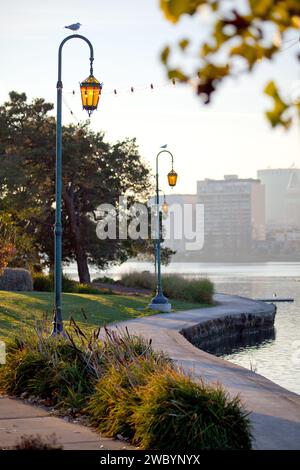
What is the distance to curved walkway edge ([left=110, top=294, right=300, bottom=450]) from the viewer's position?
30.5 feet

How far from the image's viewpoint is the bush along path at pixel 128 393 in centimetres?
841

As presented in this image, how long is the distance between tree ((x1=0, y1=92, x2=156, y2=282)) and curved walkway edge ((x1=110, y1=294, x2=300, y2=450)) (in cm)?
2138

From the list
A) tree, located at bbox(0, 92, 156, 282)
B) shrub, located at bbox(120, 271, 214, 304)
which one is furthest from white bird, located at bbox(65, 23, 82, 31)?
tree, located at bbox(0, 92, 156, 282)

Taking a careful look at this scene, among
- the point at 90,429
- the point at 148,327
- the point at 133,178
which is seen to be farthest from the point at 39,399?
the point at 133,178

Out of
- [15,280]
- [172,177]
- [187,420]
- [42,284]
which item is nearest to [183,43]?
[187,420]

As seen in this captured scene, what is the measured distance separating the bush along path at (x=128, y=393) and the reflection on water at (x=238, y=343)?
14.7 meters

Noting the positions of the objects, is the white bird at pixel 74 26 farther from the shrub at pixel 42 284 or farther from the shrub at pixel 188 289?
the shrub at pixel 42 284

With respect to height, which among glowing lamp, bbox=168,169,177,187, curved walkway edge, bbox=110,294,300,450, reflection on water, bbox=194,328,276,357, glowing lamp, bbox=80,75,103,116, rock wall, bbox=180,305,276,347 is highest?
glowing lamp, bbox=80,75,103,116

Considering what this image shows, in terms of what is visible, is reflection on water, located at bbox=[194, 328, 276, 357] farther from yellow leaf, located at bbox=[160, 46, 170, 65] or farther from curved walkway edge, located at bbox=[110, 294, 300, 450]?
yellow leaf, located at bbox=[160, 46, 170, 65]

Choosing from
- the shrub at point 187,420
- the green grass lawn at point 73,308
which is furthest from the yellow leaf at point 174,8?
the green grass lawn at point 73,308

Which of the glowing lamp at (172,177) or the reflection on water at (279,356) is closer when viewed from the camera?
the reflection on water at (279,356)

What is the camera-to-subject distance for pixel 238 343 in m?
31.9

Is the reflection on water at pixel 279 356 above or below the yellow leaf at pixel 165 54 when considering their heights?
below

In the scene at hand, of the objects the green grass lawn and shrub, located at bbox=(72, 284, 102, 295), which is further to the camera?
shrub, located at bbox=(72, 284, 102, 295)
